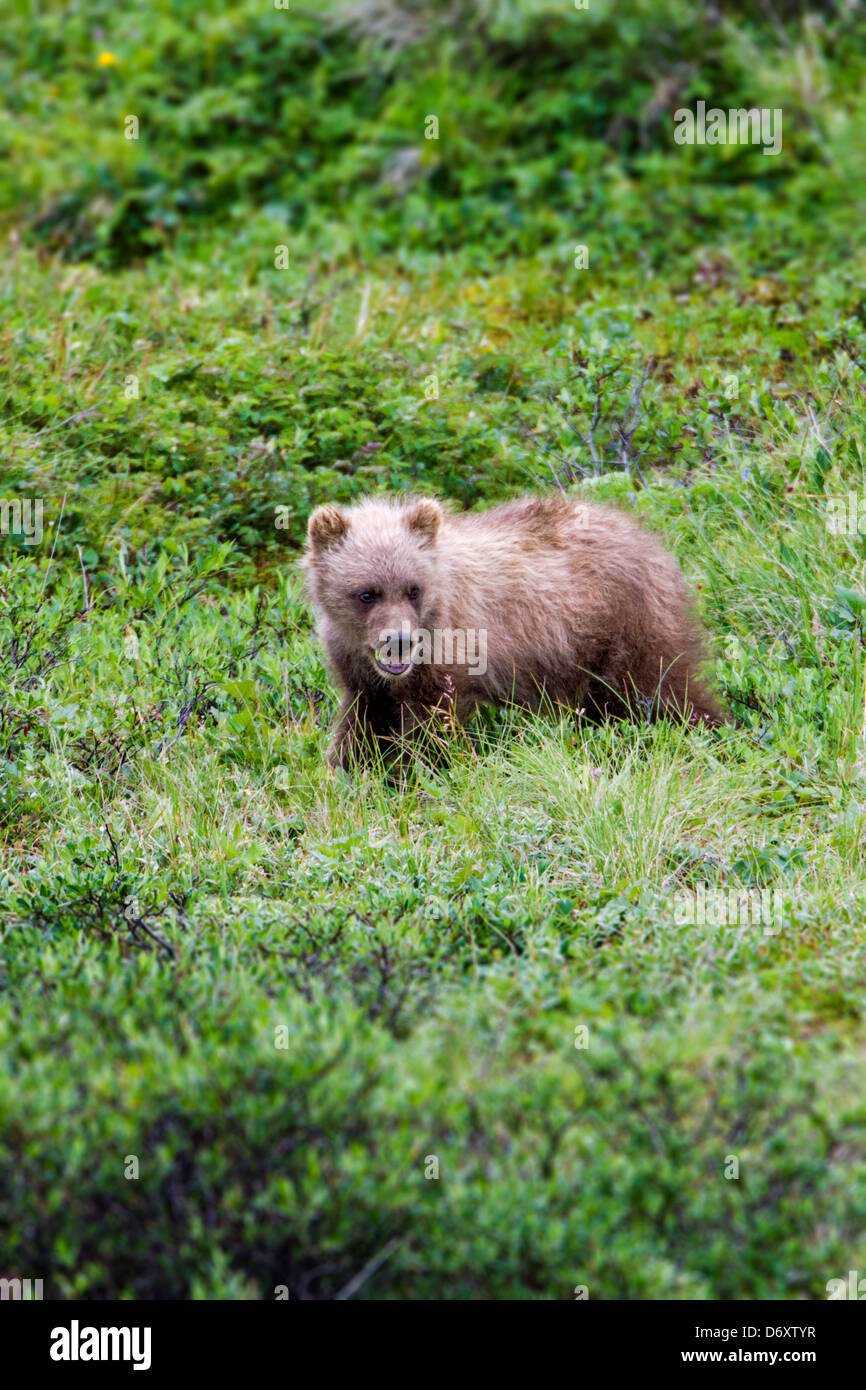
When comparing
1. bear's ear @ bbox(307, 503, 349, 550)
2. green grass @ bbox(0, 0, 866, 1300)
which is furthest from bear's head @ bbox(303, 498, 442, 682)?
green grass @ bbox(0, 0, 866, 1300)

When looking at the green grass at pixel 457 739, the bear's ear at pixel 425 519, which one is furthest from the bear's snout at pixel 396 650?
the bear's ear at pixel 425 519

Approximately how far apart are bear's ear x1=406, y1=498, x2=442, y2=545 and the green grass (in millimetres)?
890

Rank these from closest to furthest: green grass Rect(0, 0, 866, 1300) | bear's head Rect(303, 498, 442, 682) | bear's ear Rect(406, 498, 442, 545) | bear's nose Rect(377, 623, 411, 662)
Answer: green grass Rect(0, 0, 866, 1300), bear's nose Rect(377, 623, 411, 662), bear's head Rect(303, 498, 442, 682), bear's ear Rect(406, 498, 442, 545)

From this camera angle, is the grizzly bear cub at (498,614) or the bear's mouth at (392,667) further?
the grizzly bear cub at (498,614)

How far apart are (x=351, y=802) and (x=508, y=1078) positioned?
7.05ft

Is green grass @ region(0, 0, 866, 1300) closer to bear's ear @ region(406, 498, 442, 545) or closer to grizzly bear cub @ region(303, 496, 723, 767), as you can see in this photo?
grizzly bear cub @ region(303, 496, 723, 767)

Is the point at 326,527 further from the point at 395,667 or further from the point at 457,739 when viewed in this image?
the point at 457,739

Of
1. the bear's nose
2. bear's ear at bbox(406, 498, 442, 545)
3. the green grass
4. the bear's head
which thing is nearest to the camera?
the green grass

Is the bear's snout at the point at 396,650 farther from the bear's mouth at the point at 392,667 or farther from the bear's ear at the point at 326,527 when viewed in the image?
the bear's ear at the point at 326,527

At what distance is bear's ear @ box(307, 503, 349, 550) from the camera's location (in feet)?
23.2

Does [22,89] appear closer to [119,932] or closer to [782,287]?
[782,287]

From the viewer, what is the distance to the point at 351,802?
650cm

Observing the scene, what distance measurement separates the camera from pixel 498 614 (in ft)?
23.8

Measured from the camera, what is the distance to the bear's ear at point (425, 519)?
A: 23.1 ft
